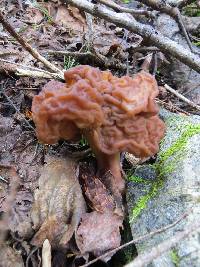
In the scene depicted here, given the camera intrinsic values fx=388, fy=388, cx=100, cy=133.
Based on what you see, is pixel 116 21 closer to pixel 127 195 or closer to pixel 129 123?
pixel 129 123

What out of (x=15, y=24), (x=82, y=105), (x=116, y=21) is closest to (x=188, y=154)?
(x=82, y=105)

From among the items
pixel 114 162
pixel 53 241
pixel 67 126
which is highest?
pixel 67 126

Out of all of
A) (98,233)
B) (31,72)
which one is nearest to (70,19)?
(31,72)

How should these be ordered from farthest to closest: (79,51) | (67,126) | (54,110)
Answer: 1. (79,51)
2. (67,126)
3. (54,110)

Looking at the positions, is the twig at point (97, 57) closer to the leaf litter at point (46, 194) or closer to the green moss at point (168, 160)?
the leaf litter at point (46, 194)

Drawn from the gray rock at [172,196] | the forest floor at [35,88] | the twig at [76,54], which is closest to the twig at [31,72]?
the forest floor at [35,88]

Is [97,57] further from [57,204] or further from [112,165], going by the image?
[57,204]
